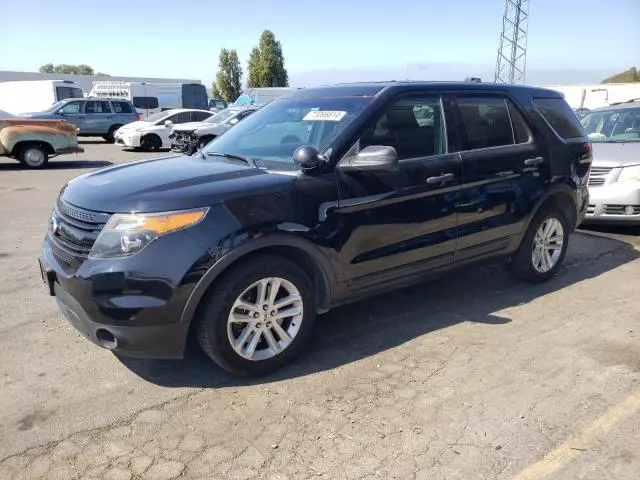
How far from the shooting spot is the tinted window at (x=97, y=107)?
22.0 meters

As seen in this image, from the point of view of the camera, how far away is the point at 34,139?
14.0 meters

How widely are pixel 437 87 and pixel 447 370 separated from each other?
2188 mm

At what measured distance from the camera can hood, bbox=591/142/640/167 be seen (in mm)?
7229

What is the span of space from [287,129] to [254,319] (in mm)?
1551

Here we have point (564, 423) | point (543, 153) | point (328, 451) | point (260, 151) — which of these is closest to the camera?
point (328, 451)

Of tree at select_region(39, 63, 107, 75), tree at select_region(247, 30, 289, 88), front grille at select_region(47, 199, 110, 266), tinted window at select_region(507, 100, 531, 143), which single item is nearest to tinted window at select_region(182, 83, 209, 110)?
tree at select_region(247, 30, 289, 88)

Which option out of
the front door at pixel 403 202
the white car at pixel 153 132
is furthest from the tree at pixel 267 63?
the front door at pixel 403 202

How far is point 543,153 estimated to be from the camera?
5066 millimetres

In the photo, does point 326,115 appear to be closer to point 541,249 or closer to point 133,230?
point 133,230

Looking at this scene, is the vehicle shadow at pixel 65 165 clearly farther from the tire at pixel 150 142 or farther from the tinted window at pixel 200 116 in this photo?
the tinted window at pixel 200 116

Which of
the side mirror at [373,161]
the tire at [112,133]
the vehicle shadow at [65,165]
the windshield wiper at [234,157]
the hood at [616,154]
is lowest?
the vehicle shadow at [65,165]

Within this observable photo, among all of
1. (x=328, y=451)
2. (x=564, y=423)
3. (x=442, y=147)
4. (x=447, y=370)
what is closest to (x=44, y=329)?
(x=328, y=451)

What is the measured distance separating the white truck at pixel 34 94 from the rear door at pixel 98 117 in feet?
16.8

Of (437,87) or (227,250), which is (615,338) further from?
(227,250)
